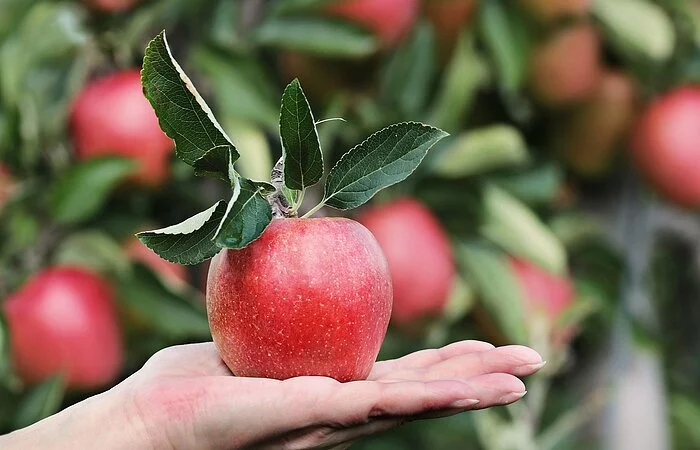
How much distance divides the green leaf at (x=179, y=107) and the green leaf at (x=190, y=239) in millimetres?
27

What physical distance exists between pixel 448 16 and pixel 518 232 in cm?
20

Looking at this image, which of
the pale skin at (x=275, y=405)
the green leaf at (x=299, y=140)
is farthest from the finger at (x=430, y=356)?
the green leaf at (x=299, y=140)

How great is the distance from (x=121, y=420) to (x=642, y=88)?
730mm

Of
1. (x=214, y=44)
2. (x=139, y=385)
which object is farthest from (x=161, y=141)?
(x=139, y=385)

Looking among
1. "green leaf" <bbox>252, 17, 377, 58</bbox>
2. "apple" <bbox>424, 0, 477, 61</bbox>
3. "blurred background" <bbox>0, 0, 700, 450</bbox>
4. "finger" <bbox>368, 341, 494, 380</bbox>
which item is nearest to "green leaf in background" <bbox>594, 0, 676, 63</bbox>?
"blurred background" <bbox>0, 0, 700, 450</bbox>

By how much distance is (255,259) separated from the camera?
0.55 meters

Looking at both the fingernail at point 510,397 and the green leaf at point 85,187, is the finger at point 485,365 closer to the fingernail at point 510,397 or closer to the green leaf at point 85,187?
the fingernail at point 510,397

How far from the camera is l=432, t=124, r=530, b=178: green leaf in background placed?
1.00m

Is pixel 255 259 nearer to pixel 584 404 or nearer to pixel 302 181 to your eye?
pixel 302 181

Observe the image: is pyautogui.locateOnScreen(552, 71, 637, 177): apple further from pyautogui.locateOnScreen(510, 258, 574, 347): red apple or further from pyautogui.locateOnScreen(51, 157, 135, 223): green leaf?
pyautogui.locateOnScreen(51, 157, 135, 223): green leaf

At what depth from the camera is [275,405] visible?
20.0 inches

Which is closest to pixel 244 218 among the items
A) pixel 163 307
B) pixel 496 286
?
pixel 163 307

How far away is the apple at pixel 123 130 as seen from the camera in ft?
3.05

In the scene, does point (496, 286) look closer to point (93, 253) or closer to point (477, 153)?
point (477, 153)
